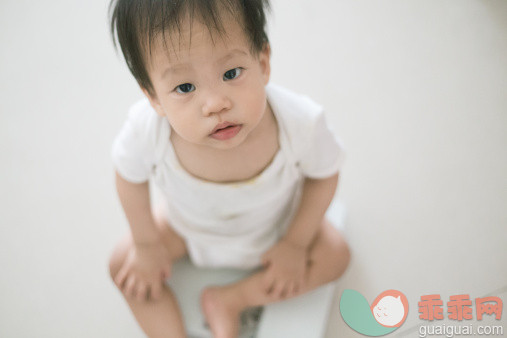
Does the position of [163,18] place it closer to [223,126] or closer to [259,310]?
[223,126]

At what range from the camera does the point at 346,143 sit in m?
0.95

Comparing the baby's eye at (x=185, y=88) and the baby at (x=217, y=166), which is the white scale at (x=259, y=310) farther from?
the baby's eye at (x=185, y=88)

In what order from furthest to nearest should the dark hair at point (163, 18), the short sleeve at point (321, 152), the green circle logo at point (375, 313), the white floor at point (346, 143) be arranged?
the white floor at point (346, 143)
the green circle logo at point (375, 313)
the short sleeve at point (321, 152)
the dark hair at point (163, 18)

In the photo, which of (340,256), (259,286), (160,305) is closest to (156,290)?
(160,305)

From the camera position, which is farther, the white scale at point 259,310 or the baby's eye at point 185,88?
the white scale at point 259,310

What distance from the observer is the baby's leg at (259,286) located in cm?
71

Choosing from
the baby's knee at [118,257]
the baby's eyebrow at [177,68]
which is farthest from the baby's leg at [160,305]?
the baby's eyebrow at [177,68]

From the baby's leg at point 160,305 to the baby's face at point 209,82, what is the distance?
0.96ft

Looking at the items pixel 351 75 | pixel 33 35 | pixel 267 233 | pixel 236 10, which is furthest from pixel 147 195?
pixel 33 35

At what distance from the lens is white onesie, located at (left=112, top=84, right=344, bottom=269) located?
0.57m

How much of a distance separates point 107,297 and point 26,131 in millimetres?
455

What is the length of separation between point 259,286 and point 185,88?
0.37 meters

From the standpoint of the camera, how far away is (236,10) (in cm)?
45

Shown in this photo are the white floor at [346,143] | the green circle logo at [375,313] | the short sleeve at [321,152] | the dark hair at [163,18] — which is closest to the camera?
the dark hair at [163,18]
